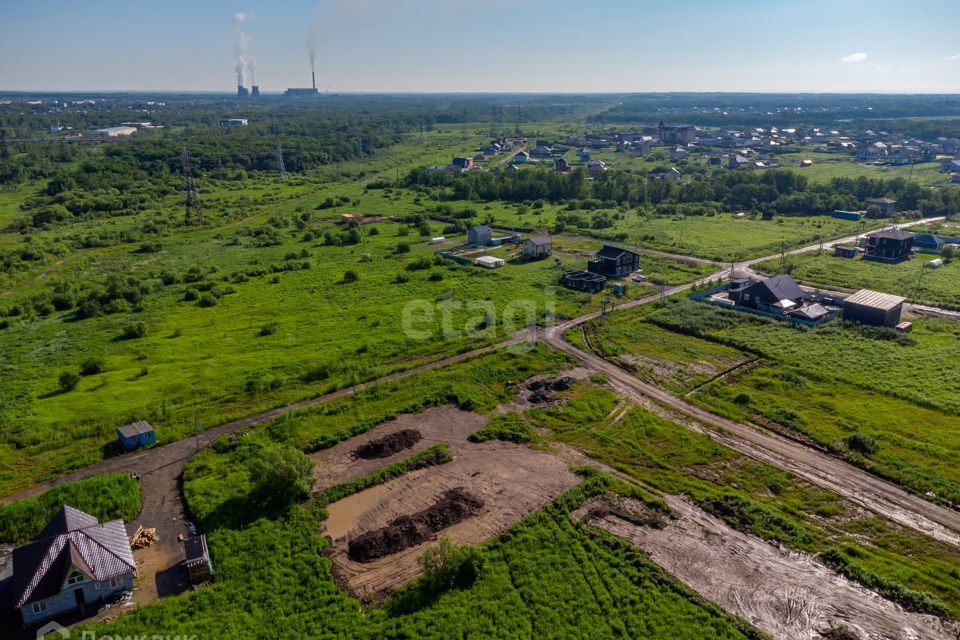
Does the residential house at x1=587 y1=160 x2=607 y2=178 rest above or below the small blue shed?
above

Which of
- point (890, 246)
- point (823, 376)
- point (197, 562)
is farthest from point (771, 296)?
point (197, 562)

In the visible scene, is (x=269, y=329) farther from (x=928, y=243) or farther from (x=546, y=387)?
(x=928, y=243)

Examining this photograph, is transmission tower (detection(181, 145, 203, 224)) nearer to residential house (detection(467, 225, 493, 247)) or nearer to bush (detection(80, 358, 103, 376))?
residential house (detection(467, 225, 493, 247))

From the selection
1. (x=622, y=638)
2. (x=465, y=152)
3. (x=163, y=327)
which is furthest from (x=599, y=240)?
(x=465, y=152)

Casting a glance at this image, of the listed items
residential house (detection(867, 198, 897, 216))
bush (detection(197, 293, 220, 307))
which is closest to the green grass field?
bush (detection(197, 293, 220, 307))

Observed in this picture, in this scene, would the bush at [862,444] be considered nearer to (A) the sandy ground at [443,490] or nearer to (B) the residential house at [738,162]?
(A) the sandy ground at [443,490]
